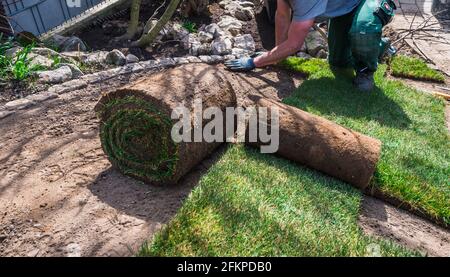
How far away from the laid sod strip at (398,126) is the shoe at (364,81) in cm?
9

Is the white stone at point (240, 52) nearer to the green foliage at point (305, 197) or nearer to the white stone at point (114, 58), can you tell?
the green foliage at point (305, 197)

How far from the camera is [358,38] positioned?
159 inches

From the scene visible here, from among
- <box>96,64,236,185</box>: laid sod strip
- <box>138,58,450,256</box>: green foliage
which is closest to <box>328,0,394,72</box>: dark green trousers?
<box>138,58,450,256</box>: green foliage

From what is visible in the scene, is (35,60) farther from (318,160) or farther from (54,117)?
(318,160)

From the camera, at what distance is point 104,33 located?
18.4 feet

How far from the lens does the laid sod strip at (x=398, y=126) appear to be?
9.17 ft

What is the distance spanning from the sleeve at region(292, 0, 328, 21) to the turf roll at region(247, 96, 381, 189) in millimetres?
1342

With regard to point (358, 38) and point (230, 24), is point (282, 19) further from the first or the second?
point (230, 24)

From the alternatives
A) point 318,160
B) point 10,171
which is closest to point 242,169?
point 318,160

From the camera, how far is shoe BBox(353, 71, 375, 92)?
432cm

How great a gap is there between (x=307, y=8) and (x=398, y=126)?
5.04 feet

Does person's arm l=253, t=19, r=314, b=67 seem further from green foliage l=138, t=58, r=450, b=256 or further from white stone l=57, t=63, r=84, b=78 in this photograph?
white stone l=57, t=63, r=84, b=78

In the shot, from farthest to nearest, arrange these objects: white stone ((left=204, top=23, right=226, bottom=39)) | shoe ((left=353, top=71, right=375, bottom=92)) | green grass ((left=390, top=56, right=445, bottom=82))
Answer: white stone ((left=204, top=23, right=226, bottom=39)) < green grass ((left=390, top=56, right=445, bottom=82)) < shoe ((left=353, top=71, right=375, bottom=92))

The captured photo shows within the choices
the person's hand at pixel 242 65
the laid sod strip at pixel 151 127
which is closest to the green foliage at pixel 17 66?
the laid sod strip at pixel 151 127
